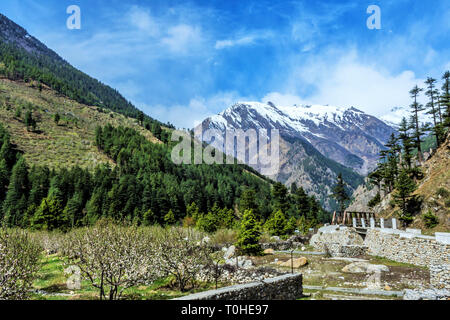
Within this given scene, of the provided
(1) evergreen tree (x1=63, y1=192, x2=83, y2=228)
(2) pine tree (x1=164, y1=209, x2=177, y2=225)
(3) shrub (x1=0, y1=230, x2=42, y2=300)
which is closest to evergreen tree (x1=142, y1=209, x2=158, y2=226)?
(2) pine tree (x1=164, y1=209, x2=177, y2=225)

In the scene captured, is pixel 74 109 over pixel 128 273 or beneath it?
over

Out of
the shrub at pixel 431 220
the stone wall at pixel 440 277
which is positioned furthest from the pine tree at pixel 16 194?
the shrub at pixel 431 220

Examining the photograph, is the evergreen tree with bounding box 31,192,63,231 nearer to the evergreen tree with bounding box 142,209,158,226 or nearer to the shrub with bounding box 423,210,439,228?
the evergreen tree with bounding box 142,209,158,226

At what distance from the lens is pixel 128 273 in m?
12.1

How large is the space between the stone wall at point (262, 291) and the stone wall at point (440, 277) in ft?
22.8

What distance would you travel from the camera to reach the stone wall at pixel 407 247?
1664 cm

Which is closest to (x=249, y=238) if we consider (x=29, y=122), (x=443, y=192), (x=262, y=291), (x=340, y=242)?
(x=340, y=242)

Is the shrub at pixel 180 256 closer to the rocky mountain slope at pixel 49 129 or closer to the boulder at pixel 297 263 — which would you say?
the boulder at pixel 297 263

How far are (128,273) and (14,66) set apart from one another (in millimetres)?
186303

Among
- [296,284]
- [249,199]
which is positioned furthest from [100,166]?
[296,284]

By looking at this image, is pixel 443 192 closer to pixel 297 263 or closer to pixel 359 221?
pixel 359 221

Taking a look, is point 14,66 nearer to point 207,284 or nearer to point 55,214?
point 55,214

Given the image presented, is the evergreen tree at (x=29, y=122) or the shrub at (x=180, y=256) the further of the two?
the evergreen tree at (x=29, y=122)

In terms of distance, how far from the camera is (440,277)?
1363 cm
